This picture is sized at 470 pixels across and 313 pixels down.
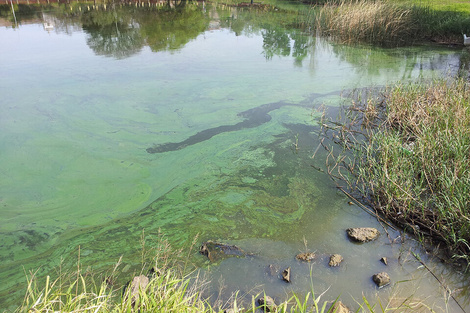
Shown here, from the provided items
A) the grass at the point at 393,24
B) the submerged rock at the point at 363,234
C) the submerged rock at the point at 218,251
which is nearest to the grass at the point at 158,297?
the submerged rock at the point at 218,251

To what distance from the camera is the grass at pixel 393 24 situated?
252 inches

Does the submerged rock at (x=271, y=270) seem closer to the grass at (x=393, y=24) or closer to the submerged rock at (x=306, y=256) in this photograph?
the submerged rock at (x=306, y=256)

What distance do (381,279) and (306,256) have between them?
376 millimetres

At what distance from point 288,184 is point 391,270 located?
94 cm

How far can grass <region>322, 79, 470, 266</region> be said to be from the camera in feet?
6.03

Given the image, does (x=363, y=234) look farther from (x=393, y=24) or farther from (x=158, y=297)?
(x=393, y=24)

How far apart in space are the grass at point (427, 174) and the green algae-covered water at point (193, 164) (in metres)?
0.17

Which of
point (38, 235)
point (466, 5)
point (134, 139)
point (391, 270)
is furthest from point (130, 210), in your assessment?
point (466, 5)

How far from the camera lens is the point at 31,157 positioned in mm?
2736

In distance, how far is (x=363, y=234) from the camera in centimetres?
193

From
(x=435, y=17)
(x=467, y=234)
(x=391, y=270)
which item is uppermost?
(x=435, y=17)

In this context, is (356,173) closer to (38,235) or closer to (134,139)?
(134,139)

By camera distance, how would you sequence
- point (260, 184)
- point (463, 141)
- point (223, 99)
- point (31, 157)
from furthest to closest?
point (223, 99), point (31, 157), point (260, 184), point (463, 141)

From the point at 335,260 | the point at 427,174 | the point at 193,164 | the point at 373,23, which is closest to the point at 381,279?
the point at 335,260
